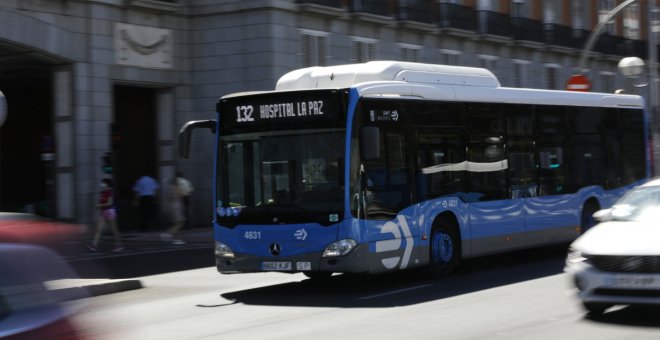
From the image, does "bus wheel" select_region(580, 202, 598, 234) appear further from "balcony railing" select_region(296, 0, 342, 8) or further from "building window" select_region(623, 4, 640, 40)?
"building window" select_region(623, 4, 640, 40)

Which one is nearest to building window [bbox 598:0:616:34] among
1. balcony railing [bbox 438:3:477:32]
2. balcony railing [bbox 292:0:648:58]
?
balcony railing [bbox 292:0:648:58]

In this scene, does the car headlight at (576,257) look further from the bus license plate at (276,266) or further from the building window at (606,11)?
the building window at (606,11)

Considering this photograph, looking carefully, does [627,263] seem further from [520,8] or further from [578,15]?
[578,15]

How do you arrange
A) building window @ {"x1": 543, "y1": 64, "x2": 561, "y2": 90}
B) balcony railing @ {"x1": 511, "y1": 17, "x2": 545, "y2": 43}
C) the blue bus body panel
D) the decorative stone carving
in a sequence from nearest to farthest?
the blue bus body panel → the decorative stone carving → balcony railing @ {"x1": 511, "y1": 17, "x2": 545, "y2": 43} → building window @ {"x1": 543, "y1": 64, "x2": 561, "y2": 90}

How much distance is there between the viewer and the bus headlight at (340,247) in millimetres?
12859

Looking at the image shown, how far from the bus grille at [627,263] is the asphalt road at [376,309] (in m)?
0.55

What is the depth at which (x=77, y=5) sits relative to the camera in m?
28.1

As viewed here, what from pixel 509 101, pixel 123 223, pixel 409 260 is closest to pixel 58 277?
pixel 409 260

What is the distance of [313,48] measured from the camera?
3259cm

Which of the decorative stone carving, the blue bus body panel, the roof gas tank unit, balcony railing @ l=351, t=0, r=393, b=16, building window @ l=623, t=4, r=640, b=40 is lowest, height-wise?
the blue bus body panel

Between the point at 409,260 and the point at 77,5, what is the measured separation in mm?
17265

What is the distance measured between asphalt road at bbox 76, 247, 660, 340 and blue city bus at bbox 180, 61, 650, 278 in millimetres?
510

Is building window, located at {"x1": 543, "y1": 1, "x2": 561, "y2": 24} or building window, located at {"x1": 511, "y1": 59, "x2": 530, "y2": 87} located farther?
building window, located at {"x1": 543, "y1": 1, "x2": 561, "y2": 24}

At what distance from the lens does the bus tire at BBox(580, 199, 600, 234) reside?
18344 millimetres
